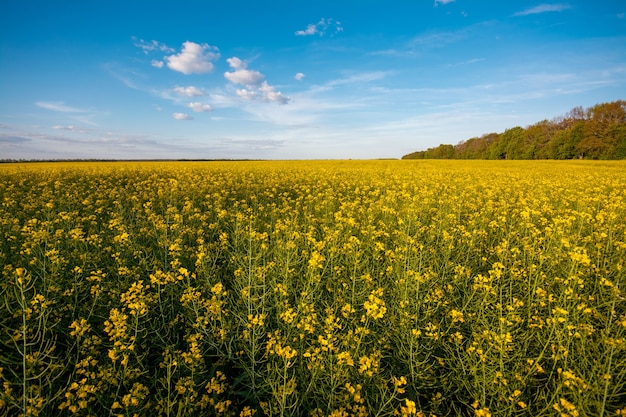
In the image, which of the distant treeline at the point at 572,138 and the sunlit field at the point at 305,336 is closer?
the sunlit field at the point at 305,336

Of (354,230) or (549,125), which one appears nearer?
(354,230)

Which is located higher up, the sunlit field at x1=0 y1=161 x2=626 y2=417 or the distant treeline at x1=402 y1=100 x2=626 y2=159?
the distant treeline at x1=402 y1=100 x2=626 y2=159

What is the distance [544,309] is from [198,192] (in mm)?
10691

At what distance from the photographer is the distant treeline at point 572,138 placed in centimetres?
4384

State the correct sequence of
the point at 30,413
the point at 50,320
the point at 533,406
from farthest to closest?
the point at 50,320 < the point at 533,406 < the point at 30,413

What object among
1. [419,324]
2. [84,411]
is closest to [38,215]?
[84,411]

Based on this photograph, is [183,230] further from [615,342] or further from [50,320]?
[615,342]

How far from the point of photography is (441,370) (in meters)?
3.17

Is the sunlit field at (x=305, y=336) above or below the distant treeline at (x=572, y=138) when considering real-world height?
below

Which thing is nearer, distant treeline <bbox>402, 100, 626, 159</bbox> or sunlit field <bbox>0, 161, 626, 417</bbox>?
sunlit field <bbox>0, 161, 626, 417</bbox>

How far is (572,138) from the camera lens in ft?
158

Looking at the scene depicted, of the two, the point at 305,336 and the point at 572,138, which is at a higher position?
the point at 572,138

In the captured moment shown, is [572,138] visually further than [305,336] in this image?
Yes

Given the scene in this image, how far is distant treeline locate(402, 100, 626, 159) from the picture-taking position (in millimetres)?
43844
